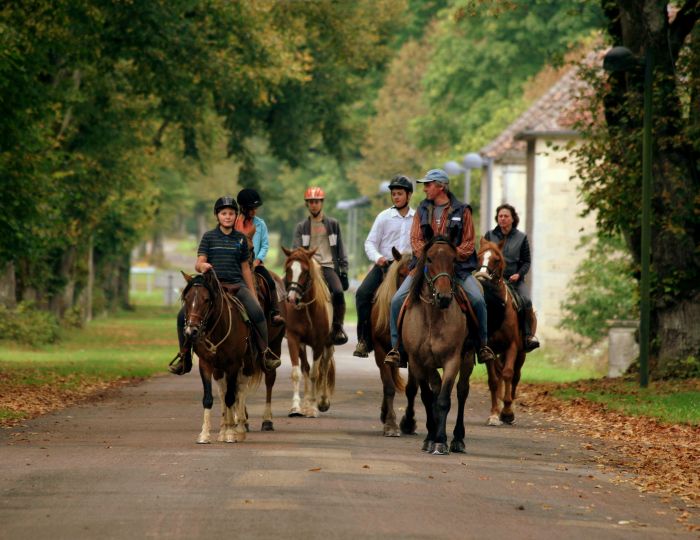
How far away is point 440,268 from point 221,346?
2.53 metres

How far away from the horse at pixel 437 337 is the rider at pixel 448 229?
0.71 ft

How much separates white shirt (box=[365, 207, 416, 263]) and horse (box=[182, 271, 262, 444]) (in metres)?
2.53

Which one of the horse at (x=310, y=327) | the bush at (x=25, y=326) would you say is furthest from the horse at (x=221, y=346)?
the bush at (x=25, y=326)

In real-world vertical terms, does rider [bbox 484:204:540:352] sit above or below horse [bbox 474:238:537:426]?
above

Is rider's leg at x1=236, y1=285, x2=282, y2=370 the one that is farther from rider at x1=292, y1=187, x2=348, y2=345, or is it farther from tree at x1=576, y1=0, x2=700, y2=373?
tree at x1=576, y1=0, x2=700, y2=373

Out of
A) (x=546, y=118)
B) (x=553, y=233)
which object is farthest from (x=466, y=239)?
(x=553, y=233)

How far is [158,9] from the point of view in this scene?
33750 mm

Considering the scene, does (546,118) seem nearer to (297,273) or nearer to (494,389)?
(494,389)

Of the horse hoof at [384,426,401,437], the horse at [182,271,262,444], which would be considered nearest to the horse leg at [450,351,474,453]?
the horse hoof at [384,426,401,437]

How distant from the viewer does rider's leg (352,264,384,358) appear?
18.5 meters

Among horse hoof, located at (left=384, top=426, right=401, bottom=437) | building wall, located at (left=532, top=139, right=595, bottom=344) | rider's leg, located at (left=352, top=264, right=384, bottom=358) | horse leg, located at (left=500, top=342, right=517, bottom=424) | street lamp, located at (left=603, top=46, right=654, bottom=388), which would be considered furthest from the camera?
building wall, located at (left=532, top=139, right=595, bottom=344)

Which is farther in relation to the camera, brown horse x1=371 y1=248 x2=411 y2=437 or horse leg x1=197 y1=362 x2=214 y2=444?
brown horse x1=371 y1=248 x2=411 y2=437

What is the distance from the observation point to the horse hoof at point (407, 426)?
18.0 m

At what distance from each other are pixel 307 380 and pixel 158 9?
50.3 ft
